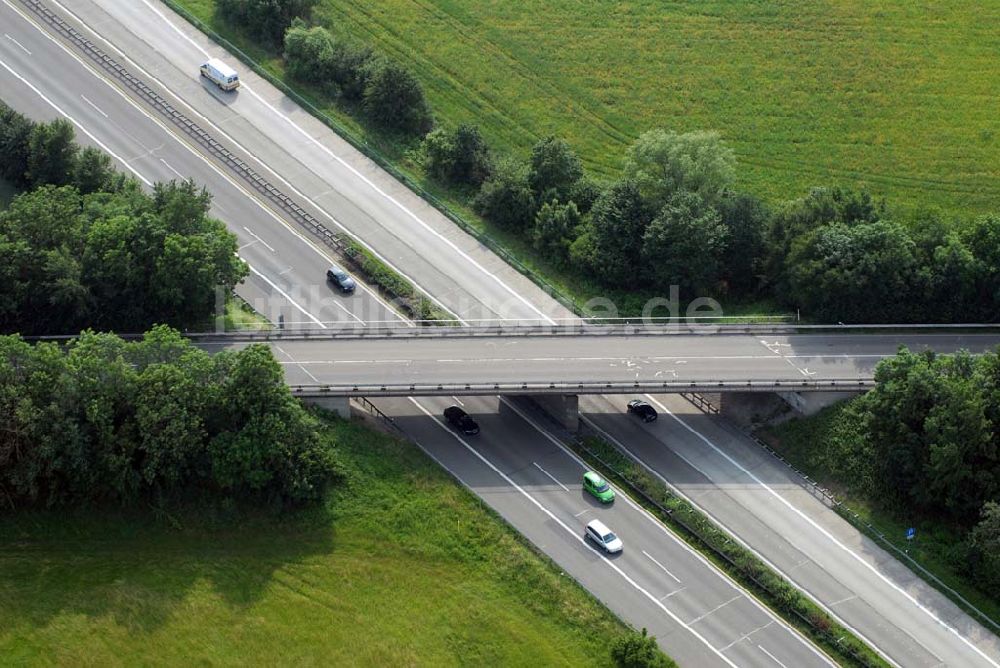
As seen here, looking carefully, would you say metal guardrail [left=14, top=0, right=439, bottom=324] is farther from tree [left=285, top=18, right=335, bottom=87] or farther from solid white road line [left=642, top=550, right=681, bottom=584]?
solid white road line [left=642, top=550, right=681, bottom=584]

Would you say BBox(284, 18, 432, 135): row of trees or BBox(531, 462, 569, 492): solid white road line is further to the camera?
BBox(284, 18, 432, 135): row of trees

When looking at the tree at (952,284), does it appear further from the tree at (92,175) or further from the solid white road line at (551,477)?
the tree at (92,175)

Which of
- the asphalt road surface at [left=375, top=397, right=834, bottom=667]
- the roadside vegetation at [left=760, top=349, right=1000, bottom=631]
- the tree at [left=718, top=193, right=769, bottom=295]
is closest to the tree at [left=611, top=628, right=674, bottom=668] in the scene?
the asphalt road surface at [left=375, top=397, right=834, bottom=667]

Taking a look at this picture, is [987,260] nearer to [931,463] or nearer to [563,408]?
[931,463]

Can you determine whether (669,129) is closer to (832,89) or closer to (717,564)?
(832,89)

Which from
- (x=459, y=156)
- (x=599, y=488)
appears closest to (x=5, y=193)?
(x=459, y=156)

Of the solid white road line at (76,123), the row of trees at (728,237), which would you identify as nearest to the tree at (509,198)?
the row of trees at (728,237)

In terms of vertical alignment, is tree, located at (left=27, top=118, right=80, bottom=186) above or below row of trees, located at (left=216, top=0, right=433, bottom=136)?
below

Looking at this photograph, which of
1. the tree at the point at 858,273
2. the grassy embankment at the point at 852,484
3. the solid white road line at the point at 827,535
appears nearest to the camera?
the solid white road line at the point at 827,535
